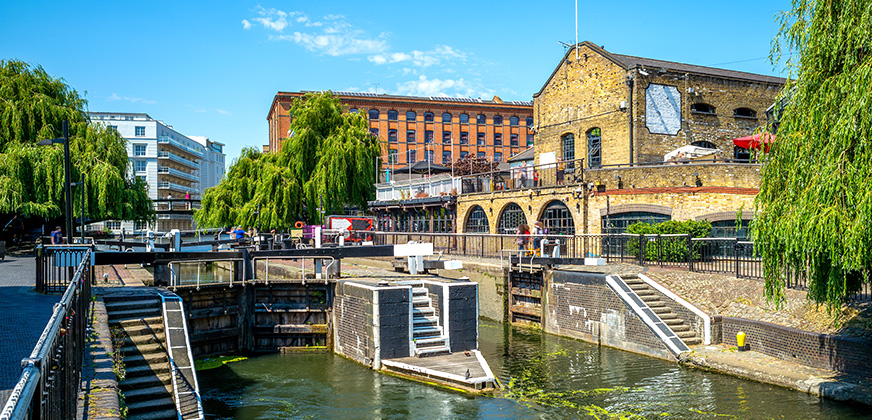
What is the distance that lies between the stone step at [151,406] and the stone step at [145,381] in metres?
0.39

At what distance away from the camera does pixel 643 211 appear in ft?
80.8

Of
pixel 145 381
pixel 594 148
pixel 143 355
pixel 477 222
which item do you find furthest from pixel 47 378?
pixel 594 148

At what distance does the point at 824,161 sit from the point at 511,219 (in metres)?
20.5

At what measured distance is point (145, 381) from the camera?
11.1 meters

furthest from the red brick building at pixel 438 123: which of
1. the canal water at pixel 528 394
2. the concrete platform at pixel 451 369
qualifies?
the concrete platform at pixel 451 369

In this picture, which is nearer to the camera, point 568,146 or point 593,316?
point 593,316

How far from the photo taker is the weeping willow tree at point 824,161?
9.35 meters

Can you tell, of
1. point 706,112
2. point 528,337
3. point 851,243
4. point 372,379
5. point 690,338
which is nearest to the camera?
point 851,243

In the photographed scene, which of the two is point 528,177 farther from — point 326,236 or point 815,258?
point 815,258

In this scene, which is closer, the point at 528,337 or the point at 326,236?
the point at 528,337

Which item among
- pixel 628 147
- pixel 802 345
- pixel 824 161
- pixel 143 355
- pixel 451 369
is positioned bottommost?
pixel 451 369

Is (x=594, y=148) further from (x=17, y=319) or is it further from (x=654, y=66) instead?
(x=17, y=319)

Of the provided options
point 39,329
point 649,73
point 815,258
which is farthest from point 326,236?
point 815,258

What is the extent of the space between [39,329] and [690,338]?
1435 centimetres
